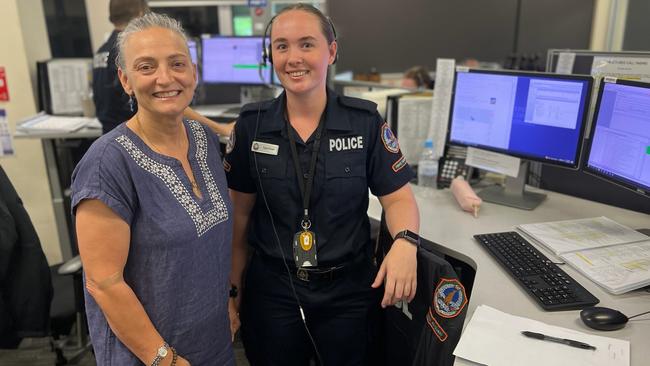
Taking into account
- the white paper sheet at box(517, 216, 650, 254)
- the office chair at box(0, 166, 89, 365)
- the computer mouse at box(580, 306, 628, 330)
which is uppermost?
the white paper sheet at box(517, 216, 650, 254)

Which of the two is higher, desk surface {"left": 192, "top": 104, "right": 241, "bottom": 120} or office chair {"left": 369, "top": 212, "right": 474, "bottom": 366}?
desk surface {"left": 192, "top": 104, "right": 241, "bottom": 120}

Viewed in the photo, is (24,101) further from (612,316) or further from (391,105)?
(612,316)

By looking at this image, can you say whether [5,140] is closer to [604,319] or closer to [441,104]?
[441,104]

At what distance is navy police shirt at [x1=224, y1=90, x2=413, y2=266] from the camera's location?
140 centimetres

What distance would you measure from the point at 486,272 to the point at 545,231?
13.0 inches

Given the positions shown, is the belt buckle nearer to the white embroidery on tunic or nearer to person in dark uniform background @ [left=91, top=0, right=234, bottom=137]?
the white embroidery on tunic

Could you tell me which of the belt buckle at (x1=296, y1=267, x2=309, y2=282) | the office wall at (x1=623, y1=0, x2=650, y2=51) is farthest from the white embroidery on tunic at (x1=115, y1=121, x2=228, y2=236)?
the office wall at (x1=623, y1=0, x2=650, y2=51)

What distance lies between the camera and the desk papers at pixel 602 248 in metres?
1.29

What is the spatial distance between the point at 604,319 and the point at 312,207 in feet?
2.49

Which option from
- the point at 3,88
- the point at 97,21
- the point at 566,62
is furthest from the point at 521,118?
the point at 97,21

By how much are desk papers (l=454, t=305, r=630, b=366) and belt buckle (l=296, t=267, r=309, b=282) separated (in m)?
0.48

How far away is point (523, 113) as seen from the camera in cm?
180

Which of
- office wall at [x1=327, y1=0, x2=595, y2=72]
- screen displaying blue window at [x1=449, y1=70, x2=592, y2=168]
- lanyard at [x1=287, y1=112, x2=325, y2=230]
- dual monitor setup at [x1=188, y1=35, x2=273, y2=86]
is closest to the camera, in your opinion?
lanyard at [x1=287, y1=112, x2=325, y2=230]

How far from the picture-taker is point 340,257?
1.41 metres
